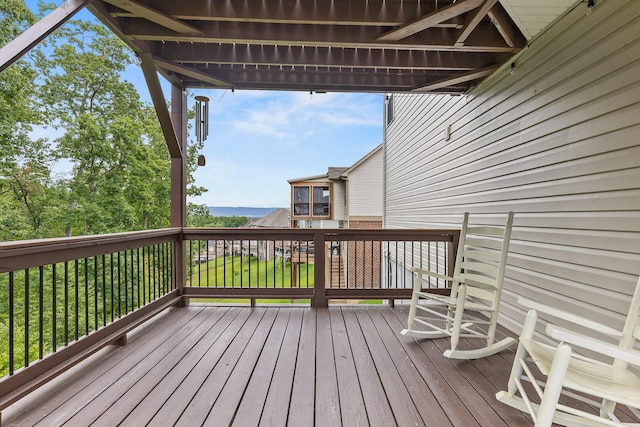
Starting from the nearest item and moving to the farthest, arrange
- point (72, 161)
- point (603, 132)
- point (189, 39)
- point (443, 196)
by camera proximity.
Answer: point (603, 132)
point (189, 39)
point (443, 196)
point (72, 161)

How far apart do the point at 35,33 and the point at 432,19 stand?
2711mm

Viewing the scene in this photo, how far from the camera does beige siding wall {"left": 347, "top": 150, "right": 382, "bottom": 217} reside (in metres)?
11.6

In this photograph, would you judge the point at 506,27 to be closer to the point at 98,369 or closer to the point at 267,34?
the point at 267,34

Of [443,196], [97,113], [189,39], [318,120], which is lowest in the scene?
[443,196]

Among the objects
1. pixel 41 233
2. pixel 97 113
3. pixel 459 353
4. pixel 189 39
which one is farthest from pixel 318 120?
pixel 459 353

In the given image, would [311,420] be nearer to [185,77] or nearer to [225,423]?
[225,423]

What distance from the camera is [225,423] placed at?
63.7 inches

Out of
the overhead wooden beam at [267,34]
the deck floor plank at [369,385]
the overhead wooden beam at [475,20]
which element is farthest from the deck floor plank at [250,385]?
the overhead wooden beam at [475,20]

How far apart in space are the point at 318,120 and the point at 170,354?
747 inches

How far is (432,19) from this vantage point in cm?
241

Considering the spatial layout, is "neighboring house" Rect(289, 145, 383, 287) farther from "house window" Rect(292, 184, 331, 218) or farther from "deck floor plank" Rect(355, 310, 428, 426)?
"deck floor plank" Rect(355, 310, 428, 426)

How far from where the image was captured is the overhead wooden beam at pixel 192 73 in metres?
3.16

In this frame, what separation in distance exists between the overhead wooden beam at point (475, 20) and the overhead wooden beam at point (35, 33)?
2.82m

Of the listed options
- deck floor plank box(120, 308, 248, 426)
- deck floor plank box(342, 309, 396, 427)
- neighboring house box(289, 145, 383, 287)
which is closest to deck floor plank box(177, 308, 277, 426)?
deck floor plank box(120, 308, 248, 426)
